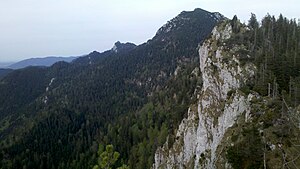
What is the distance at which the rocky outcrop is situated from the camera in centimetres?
6322

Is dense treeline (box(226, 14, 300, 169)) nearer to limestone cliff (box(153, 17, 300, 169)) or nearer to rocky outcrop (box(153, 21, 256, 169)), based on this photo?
limestone cliff (box(153, 17, 300, 169))

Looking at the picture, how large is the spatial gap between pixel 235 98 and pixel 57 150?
6290 inches

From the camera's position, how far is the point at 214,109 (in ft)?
246

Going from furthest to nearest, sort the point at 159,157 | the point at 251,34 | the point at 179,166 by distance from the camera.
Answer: the point at 159,157, the point at 251,34, the point at 179,166

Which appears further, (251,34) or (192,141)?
(251,34)

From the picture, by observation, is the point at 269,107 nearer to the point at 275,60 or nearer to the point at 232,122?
the point at 232,122

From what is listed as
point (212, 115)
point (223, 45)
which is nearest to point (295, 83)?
point (212, 115)

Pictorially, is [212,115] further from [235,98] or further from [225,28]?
[225,28]

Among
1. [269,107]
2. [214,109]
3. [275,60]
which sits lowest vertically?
[214,109]

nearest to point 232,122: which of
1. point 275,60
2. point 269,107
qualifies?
point 269,107

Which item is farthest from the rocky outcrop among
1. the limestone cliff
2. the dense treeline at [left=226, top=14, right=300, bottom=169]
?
the dense treeline at [left=226, top=14, right=300, bottom=169]

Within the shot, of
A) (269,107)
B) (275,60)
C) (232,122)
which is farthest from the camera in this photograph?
(275,60)

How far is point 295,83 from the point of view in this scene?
60344mm

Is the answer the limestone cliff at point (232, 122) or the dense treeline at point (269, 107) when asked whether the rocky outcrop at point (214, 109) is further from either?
the dense treeline at point (269, 107)
